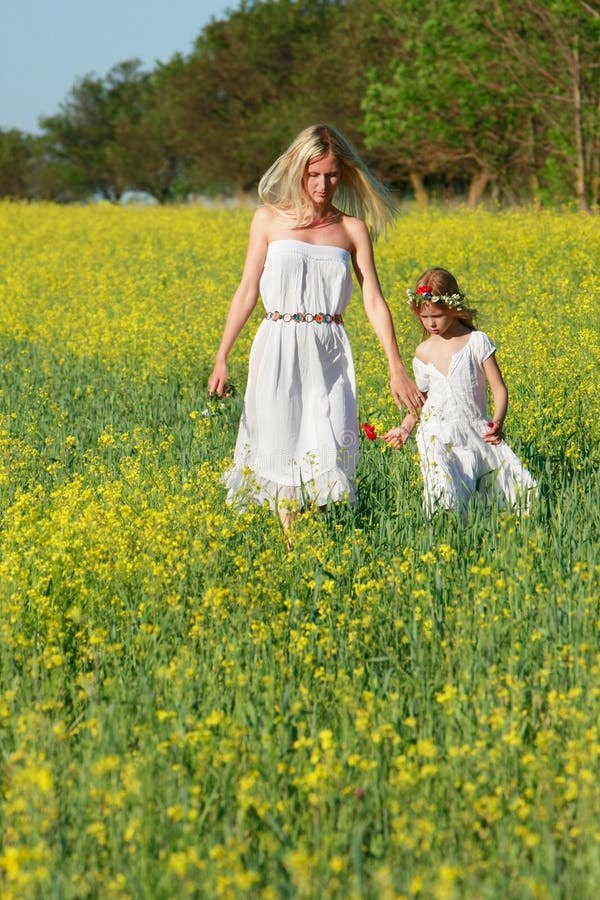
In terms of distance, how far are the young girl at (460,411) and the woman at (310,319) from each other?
1.06 feet

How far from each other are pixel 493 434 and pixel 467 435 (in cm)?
13

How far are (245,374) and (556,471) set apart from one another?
435cm

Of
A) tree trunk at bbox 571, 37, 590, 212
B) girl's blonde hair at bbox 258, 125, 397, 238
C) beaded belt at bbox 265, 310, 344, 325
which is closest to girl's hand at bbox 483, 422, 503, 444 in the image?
beaded belt at bbox 265, 310, 344, 325

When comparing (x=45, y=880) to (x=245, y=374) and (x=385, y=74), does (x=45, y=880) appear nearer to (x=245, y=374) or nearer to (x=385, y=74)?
(x=245, y=374)

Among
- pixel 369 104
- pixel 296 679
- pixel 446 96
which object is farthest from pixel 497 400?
pixel 369 104

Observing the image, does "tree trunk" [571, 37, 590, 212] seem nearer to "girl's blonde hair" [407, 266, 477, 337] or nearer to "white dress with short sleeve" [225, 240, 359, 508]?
"girl's blonde hair" [407, 266, 477, 337]

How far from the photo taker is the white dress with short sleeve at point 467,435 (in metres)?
5.77

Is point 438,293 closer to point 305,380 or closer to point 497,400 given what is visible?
point 497,400

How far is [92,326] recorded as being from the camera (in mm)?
12781

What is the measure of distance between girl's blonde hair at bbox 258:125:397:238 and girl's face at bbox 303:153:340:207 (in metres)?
0.02

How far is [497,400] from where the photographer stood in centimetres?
582

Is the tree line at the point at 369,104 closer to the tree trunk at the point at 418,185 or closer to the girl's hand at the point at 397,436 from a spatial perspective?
the tree trunk at the point at 418,185

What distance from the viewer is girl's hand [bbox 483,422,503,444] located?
228 inches

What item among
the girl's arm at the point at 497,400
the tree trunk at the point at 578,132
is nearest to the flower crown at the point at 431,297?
the girl's arm at the point at 497,400
